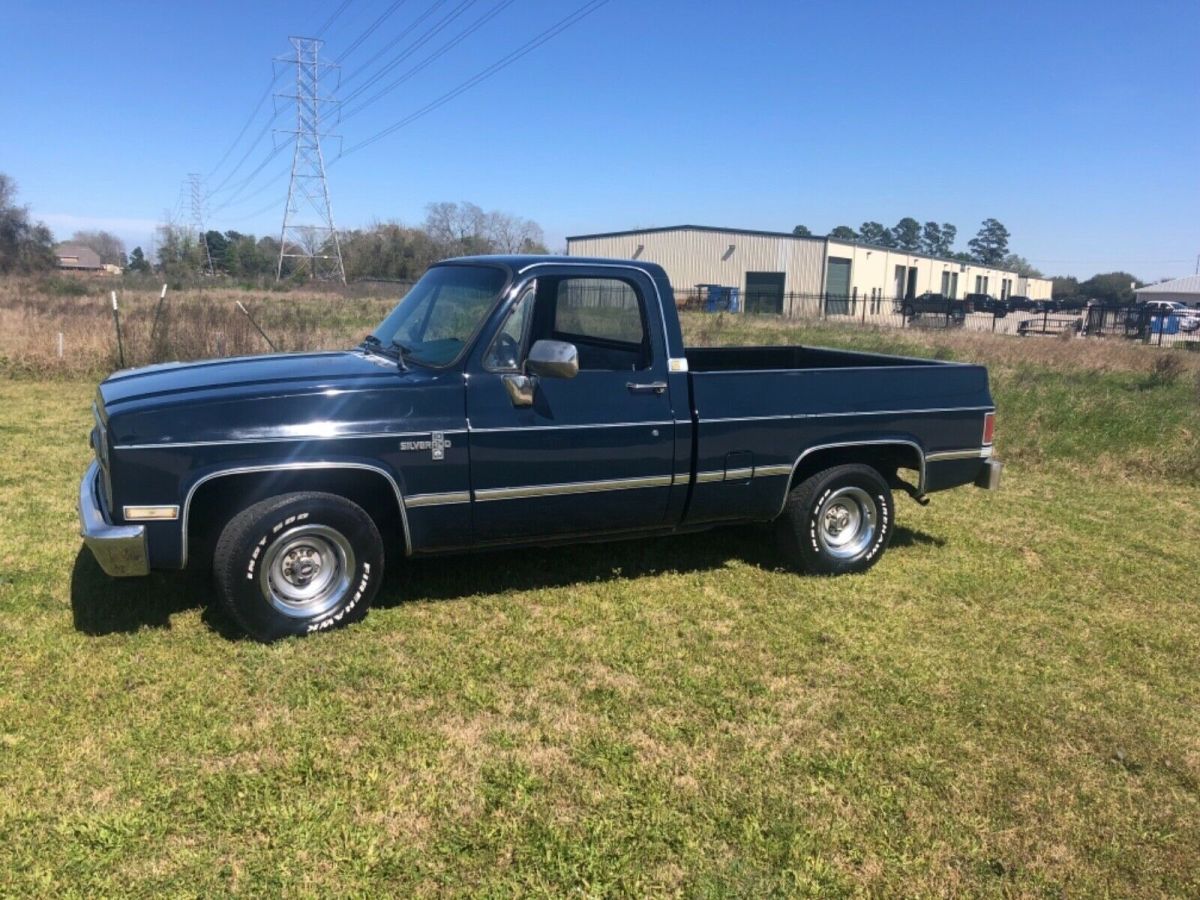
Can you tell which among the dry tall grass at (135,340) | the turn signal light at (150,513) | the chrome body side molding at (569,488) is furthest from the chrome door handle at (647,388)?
the dry tall grass at (135,340)

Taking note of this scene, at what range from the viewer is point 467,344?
459cm

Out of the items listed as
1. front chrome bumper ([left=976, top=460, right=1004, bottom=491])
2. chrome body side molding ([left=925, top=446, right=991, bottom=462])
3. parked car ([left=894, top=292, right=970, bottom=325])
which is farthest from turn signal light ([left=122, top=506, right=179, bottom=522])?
parked car ([left=894, top=292, right=970, bottom=325])

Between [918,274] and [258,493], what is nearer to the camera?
[258,493]

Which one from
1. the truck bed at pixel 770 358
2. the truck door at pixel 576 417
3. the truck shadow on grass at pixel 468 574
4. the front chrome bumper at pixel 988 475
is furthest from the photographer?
the truck bed at pixel 770 358

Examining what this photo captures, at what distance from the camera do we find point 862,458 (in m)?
5.88

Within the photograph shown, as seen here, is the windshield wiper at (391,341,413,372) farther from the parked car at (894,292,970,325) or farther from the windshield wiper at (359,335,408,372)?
the parked car at (894,292,970,325)

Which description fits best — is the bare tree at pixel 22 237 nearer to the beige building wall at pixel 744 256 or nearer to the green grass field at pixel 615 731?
the beige building wall at pixel 744 256

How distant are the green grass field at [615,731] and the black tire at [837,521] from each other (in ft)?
0.73

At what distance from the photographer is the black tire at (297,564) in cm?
416

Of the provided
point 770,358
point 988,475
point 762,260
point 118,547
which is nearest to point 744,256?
point 762,260

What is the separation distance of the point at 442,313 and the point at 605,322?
95 cm

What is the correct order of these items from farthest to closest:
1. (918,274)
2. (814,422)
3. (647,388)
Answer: (918,274)
(814,422)
(647,388)

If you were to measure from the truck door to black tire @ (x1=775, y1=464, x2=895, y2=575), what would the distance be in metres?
1.02

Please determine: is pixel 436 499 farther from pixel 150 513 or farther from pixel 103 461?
pixel 103 461
